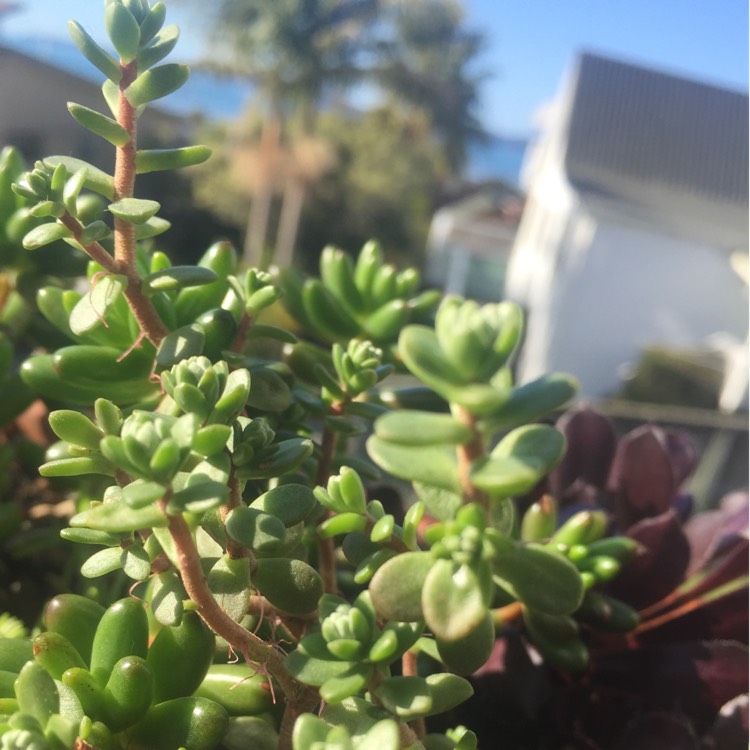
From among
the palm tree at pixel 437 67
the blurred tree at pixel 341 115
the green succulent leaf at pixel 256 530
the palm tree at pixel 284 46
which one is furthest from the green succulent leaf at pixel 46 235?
the palm tree at pixel 437 67

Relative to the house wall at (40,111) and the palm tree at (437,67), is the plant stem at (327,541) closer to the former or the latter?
the house wall at (40,111)

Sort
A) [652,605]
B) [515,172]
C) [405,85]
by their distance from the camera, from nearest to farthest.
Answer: [652,605] < [405,85] < [515,172]

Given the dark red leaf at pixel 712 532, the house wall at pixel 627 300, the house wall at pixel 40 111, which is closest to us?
the dark red leaf at pixel 712 532

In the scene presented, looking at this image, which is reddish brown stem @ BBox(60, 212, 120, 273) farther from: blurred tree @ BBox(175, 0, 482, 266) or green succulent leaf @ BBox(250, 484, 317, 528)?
blurred tree @ BBox(175, 0, 482, 266)

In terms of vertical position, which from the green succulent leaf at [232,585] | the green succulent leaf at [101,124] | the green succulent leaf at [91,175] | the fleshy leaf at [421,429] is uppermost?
the green succulent leaf at [101,124]

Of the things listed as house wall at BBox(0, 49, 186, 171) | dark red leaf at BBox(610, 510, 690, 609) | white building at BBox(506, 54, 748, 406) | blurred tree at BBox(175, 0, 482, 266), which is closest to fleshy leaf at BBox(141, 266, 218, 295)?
dark red leaf at BBox(610, 510, 690, 609)

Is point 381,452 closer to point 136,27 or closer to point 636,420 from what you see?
point 136,27

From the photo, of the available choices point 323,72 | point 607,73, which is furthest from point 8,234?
point 323,72

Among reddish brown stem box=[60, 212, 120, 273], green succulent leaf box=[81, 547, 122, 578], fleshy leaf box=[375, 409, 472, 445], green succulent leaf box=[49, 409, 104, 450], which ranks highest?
reddish brown stem box=[60, 212, 120, 273]
